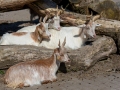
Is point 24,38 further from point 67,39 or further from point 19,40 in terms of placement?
point 67,39

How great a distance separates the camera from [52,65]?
7641 mm

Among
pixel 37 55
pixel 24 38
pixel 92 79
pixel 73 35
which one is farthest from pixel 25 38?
pixel 92 79

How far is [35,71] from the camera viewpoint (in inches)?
295

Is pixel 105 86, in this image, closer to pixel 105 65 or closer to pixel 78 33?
pixel 105 65

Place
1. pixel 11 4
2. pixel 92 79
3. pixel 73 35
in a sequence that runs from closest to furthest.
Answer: pixel 92 79 < pixel 73 35 < pixel 11 4

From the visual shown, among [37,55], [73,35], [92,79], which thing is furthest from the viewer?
[73,35]

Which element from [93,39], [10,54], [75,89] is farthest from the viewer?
[93,39]

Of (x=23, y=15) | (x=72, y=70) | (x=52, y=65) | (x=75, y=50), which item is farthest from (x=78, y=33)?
(x=23, y=15)

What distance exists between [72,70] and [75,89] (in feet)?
3.84

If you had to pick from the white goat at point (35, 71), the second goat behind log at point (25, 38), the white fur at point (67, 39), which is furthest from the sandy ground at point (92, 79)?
the second goat behind log at point (25, 38)

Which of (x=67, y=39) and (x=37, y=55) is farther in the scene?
(x=67, y=39)

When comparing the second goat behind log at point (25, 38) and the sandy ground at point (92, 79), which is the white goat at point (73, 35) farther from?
the sandy ground at point (92, 79)

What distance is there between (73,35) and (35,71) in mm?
1966

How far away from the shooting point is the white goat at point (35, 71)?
7371mm
